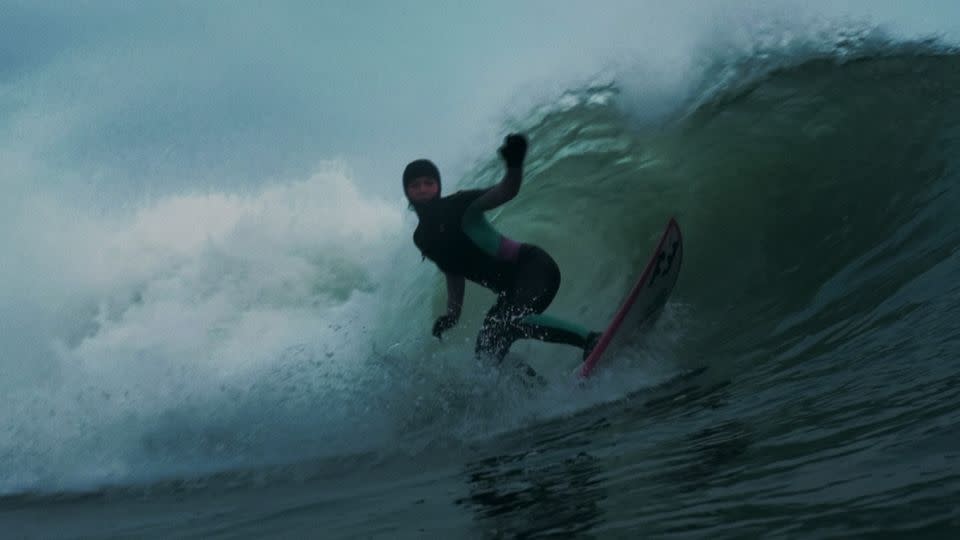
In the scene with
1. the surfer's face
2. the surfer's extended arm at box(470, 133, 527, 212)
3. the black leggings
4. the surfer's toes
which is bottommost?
the surfer's toes

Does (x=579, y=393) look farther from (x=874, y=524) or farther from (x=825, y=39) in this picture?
(x=825, y=39)

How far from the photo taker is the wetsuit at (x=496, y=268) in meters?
5.44

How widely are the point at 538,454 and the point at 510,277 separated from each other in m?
1.97

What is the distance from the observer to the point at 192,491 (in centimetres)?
480

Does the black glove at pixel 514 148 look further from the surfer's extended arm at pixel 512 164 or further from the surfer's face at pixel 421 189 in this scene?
the surfer's face at pixel 421 189

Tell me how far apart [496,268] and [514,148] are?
1096 mm

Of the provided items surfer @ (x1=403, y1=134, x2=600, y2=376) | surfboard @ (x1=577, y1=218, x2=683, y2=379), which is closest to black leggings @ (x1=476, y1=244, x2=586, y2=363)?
surfer @ (x1=403, y1=134, x2=600, y2=376)

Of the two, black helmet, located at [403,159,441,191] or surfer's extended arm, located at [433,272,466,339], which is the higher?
black helmet, located at [403,159,441,191]

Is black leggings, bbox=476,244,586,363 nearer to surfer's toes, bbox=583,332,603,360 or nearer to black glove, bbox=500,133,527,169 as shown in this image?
surfer's toes, bbox=583,332,603,360

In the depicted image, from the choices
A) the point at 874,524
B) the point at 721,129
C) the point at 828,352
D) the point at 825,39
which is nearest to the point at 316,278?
the point at 721,129

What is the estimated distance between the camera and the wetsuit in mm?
5441

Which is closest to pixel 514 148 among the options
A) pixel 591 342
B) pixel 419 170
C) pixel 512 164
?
pixel 512 164

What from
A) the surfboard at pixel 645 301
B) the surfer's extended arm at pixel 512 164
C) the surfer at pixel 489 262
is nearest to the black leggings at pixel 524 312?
the surfer at pixel 489 262

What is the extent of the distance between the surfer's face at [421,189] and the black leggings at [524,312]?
651 mm
